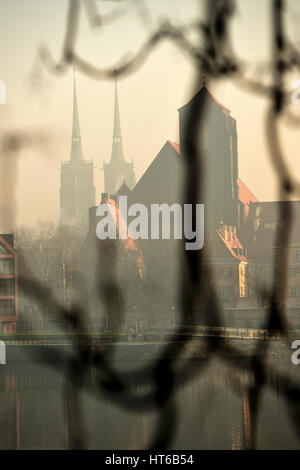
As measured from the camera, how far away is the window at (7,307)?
58.5 ft

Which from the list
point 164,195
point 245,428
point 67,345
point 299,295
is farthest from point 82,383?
point 164,195

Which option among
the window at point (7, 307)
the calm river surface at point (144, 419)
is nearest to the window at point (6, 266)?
the window at point (7, 307)

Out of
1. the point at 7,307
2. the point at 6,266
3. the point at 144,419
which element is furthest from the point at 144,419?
the point at 7,307

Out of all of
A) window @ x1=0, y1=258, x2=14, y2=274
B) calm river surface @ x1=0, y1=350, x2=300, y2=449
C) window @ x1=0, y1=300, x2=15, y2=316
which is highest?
window @ x1=0, y1=258, x2=14, y2=274

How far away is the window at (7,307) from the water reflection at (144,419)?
1627 millimetres

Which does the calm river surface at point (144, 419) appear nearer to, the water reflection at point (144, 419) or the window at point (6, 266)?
the water reflection at point (144, 419)

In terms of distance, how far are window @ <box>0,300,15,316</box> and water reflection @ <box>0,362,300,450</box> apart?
1.63 m

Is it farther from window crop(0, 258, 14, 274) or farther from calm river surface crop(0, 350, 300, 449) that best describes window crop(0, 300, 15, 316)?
calm river surface crop(0, 350, 300, 449)

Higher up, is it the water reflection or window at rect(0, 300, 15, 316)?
window at rect(0, 300, 15, 316)

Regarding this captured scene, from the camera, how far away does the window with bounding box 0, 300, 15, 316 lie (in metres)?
17.8

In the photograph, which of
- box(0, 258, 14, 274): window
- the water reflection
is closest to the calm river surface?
the water reflection

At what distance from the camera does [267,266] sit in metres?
28.2

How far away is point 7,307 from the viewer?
18016 millimetres

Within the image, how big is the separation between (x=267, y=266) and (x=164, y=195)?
16.9 ft
